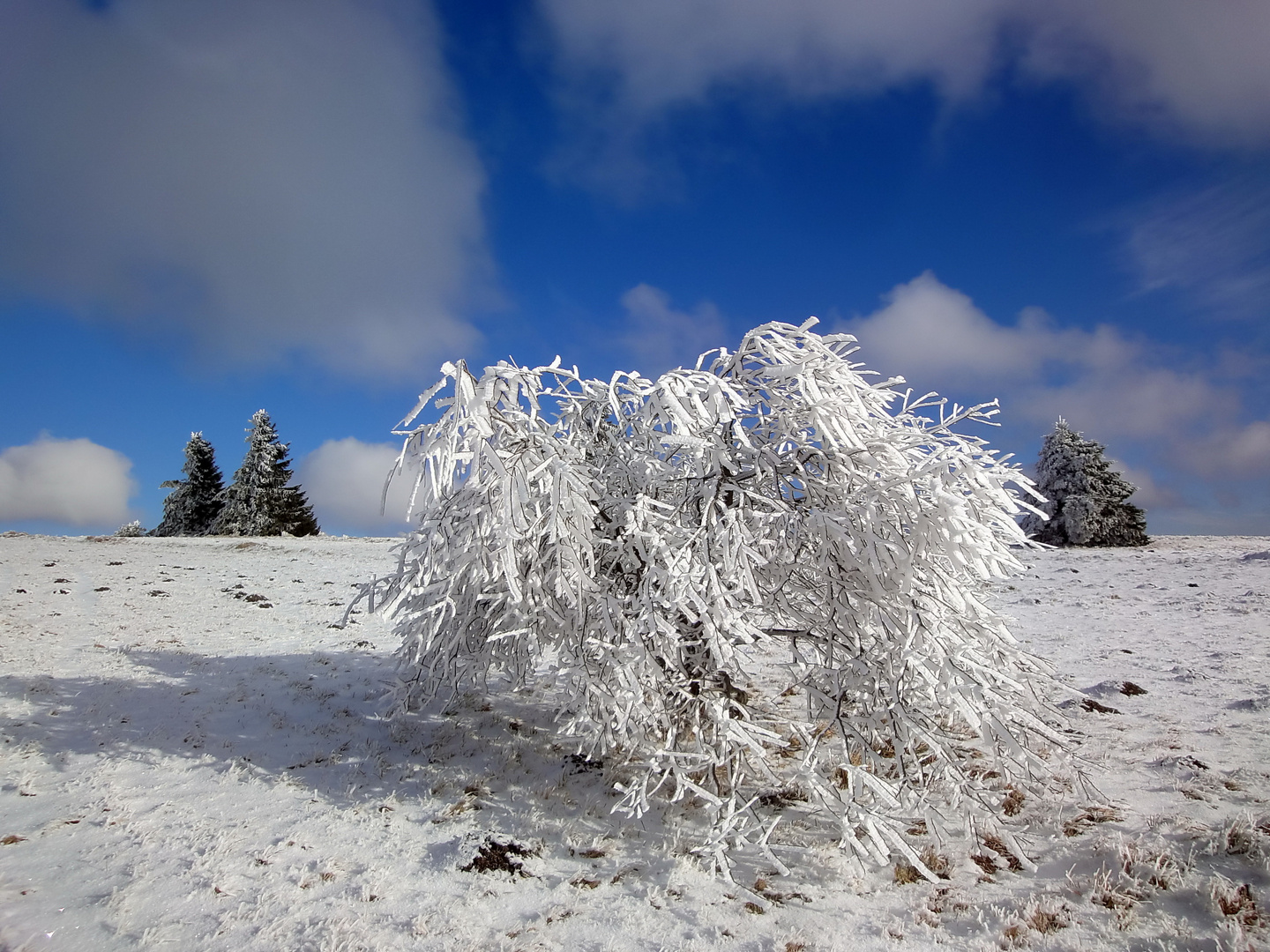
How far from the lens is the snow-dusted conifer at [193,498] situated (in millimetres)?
43406

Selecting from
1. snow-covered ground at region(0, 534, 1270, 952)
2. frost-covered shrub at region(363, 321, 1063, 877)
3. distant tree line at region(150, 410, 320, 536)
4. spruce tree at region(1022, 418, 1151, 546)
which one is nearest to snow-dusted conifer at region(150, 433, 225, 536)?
distant tree line at region(150, 410, 320, 536)

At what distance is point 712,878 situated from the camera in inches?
226

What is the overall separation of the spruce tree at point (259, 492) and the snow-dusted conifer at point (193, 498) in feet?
11.6

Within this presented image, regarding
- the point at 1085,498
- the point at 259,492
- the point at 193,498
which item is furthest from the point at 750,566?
the point at 193,498

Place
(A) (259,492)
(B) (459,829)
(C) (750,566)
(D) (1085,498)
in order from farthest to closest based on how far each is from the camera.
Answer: (A) (259,492) < (D) (1085,498) < (B) (459,829) < (C) (750,566)

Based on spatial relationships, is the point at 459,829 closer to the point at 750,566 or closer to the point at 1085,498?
the point at 750,566

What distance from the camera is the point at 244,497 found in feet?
131

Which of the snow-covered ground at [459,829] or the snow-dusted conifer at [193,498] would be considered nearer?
the snow-covered ground at [459,829]

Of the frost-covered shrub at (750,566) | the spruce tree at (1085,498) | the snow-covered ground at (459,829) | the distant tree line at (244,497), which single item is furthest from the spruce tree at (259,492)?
the spruce tree at (1085,498)

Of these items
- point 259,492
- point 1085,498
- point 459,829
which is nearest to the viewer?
point 459,829

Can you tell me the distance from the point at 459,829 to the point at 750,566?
4.15 meters

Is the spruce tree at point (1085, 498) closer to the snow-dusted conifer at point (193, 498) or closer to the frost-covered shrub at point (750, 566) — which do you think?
the frost-covered shrub at point (750, 566)

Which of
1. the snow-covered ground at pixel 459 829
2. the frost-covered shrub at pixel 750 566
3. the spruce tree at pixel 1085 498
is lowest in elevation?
the snow-covered ground at pixel 459 829

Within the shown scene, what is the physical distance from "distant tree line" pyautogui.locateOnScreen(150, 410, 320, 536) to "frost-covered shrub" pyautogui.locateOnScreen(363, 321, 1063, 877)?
39.1 meters
